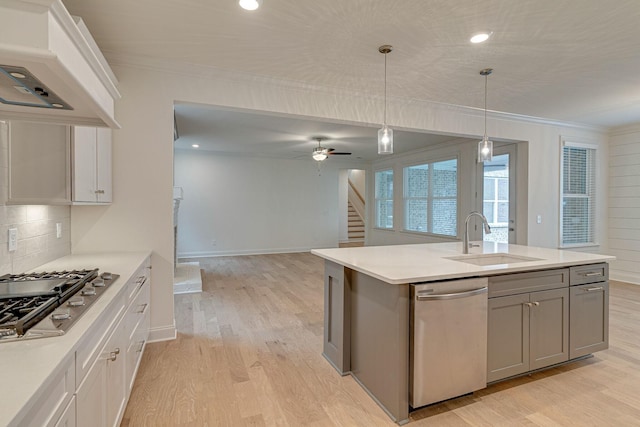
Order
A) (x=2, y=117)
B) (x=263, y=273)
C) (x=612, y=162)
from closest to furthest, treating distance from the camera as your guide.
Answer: (x=2, y=117)
(x=612, y=162)
(x=263, y=273)

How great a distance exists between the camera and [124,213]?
2943 millimetres

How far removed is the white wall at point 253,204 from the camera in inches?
310

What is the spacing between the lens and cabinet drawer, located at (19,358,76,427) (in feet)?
2.74

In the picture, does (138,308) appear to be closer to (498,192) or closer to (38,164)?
(38,164)

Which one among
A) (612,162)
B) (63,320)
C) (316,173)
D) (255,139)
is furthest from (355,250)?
(316,173)

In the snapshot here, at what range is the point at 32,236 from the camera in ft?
7.09

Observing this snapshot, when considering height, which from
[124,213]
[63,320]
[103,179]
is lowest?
[63,320]

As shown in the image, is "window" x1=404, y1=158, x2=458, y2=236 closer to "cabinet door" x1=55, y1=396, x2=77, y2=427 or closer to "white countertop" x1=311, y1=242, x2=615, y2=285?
"white countertop" x1=311, y1=242, x2=615, y2=285

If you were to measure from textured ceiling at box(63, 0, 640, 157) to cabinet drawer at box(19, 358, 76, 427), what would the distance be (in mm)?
2227

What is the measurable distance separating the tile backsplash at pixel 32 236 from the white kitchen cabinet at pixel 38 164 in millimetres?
146

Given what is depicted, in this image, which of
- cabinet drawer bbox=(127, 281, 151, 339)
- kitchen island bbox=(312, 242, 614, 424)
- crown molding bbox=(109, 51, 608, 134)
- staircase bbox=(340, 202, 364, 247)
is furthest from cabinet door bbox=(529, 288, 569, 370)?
staircase bbox=(340, 202, 364, 247)

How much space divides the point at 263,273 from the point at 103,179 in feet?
12.8

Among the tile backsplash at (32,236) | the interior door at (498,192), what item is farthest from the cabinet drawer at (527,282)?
the interior door at (498,192)

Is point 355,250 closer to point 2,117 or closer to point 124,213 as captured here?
point 124,213
